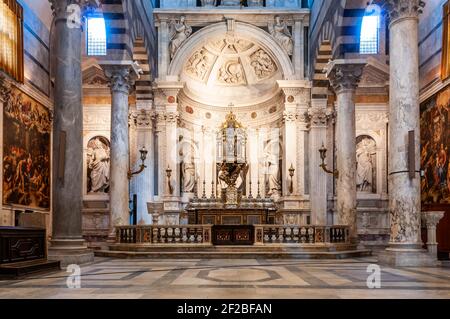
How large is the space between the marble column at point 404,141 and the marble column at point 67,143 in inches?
288

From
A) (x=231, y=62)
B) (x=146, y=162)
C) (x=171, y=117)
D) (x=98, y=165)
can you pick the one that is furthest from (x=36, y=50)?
(x=231, y=62)

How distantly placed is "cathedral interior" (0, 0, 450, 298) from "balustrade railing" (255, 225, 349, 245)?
61 millimetres

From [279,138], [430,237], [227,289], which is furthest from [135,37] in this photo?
[227,289]

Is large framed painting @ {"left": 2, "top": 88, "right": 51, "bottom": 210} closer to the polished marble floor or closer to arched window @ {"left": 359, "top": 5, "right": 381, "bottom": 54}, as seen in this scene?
the polished marble floor

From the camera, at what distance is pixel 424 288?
8719 mm

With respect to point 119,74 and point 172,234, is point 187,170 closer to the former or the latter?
point 119,74

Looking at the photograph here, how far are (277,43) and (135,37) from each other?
24.6 ft

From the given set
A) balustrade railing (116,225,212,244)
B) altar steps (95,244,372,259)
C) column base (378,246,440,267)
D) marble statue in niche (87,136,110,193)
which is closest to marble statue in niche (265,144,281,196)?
marble statue in niche (87,136,110,193)

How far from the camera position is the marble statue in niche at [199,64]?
28330 millimetres

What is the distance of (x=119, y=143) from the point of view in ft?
65.9

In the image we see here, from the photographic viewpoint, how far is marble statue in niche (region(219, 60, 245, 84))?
29.5m

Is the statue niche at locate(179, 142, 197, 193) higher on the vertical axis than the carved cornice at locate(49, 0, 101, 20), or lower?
lower

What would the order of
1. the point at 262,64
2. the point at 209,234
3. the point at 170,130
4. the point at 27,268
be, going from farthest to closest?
the point at 262,64 < the point at 170,130 < the point at 209,234 < the point at 27,268

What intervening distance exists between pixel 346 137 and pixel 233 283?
11092 millimetres
